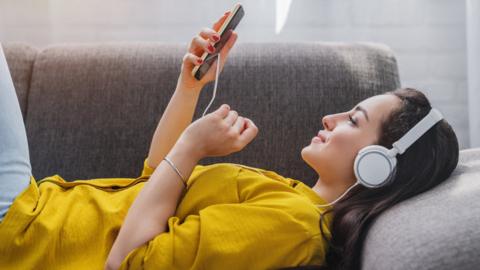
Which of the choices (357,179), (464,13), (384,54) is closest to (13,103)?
(357,179)

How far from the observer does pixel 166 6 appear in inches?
76.9

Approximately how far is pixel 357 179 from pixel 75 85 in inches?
32.5

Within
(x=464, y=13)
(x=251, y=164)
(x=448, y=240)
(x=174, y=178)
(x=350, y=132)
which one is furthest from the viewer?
(x=464, y=13)

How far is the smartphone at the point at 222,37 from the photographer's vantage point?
1164 mm

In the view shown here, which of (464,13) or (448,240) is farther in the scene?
(464,13)

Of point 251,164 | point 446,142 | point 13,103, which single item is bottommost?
point 251,164

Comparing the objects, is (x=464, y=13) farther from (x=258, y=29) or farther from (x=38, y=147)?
(x=38, y=147)

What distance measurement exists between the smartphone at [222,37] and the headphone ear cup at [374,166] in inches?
14.9

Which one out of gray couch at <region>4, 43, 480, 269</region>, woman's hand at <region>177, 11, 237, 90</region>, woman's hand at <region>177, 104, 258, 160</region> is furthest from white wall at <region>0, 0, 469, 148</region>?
woman's hand at <region>177, 104, 258, 160</region>

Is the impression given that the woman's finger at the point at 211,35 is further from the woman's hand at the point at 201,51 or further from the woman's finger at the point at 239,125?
the woman's finger at the point at 239,125

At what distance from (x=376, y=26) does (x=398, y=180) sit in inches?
38.7

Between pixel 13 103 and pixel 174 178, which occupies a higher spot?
pixel 13 103

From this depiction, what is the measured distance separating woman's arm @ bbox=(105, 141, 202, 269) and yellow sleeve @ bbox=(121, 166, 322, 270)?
1.1 inches

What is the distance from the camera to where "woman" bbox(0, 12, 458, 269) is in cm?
93
